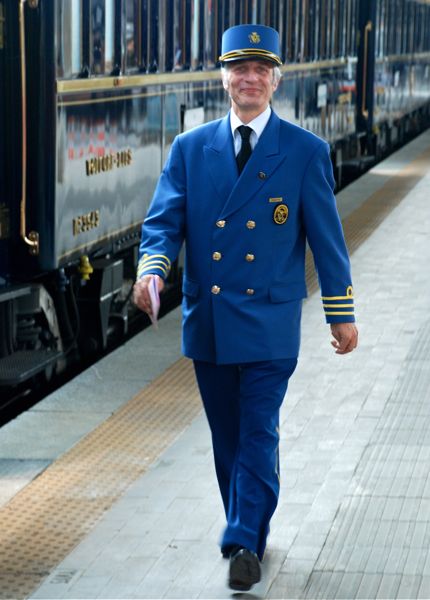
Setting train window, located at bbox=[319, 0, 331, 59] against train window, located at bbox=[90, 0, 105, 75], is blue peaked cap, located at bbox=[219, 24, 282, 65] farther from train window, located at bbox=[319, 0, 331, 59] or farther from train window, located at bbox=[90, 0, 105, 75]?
train window, located at bbox=[319, 0, 331, 59]

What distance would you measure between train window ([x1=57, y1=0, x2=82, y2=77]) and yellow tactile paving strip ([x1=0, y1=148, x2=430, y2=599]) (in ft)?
5.72

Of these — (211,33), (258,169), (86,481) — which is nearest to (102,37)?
(211,33)

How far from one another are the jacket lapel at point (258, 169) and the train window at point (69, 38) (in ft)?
10.1

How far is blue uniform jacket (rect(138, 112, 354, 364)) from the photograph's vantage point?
16.2 ft

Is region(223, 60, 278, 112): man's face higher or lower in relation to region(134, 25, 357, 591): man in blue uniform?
higher

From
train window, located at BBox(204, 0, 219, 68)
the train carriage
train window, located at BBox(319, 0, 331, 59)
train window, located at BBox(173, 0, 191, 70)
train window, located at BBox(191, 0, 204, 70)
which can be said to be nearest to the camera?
the train carriage

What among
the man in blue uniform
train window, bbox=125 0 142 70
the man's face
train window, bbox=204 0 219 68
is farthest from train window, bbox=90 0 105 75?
the man's face

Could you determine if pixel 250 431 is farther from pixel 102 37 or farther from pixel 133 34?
pixel 133 34

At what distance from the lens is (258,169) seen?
4949mm

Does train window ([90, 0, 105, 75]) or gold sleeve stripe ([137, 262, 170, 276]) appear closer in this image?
gold sleeve stripe ([137, 262, 170, 276])

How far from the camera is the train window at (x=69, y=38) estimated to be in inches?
309

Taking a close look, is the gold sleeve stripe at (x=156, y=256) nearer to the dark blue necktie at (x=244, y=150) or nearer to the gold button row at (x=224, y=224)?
the gold button row at (x=224, y=224)

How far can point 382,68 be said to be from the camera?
941 inches

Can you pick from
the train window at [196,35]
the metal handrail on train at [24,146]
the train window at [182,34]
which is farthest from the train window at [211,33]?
the metal handrail on train at [24,146]
